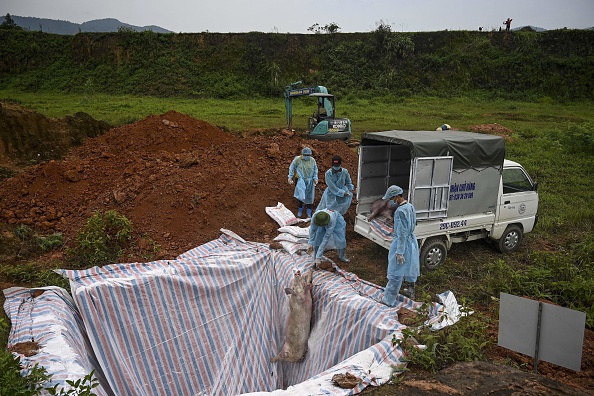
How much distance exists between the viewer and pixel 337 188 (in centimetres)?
811

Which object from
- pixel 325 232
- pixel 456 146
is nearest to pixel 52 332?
pixel 325 232

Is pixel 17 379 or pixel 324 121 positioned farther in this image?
pixel 324 121

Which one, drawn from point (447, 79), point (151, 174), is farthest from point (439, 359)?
point (447, 79)

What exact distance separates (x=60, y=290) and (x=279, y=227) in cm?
412

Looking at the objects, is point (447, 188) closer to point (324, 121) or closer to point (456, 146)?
point (456, 146)

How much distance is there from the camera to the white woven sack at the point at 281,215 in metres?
9.23

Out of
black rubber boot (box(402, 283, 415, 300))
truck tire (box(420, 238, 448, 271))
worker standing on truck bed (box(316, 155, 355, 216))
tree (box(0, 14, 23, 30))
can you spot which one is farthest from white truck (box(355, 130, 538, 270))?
tree (box(0, 14, 23, 30))

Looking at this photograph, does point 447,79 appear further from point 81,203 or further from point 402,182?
point 81,203

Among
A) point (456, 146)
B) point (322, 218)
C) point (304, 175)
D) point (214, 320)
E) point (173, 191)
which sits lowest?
point (214, 320)

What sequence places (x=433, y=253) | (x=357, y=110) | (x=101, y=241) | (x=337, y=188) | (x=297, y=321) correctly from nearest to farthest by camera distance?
(x=297, y=321) → (x=433, y=253) → (x=101, y=241) → (x=337, y=188) → (x=357, y=110)

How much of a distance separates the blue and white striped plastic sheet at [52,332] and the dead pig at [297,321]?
7.97ft

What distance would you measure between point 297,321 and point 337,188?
254 centimetres

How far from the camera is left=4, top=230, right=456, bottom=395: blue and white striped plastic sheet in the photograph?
6.21m

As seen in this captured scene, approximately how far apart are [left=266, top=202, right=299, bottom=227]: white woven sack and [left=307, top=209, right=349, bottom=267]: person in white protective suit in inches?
65.4
